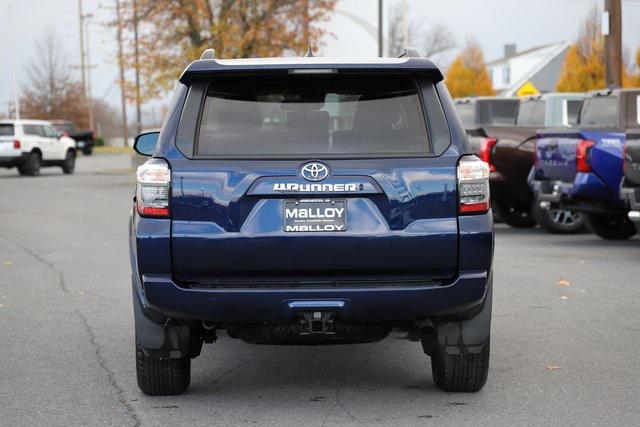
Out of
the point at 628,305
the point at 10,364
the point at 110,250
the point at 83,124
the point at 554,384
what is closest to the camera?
the point at 554,384

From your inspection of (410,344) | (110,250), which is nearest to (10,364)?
(410,344)

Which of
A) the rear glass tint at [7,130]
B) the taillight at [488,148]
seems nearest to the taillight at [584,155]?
the taillight at [488,148]

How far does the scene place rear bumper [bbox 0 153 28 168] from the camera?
37.2 meters

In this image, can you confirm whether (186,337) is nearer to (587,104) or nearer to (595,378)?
(595,378)

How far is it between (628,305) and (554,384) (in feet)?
10.0

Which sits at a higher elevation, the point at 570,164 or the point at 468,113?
the point at 468,113

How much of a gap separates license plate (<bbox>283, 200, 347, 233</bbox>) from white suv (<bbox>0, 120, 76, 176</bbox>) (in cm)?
3320

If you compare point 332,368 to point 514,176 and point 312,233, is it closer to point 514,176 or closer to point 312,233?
point 312,233

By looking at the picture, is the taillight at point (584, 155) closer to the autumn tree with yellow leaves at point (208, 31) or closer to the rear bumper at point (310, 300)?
the rear bumper at point (310, 300)

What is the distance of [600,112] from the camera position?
50.8 ft

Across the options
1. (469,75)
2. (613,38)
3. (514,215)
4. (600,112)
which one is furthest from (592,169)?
(469,75)

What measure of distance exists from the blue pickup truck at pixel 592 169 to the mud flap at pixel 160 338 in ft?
27.6

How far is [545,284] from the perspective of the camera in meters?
10.5

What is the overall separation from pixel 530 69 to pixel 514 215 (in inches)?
2928
